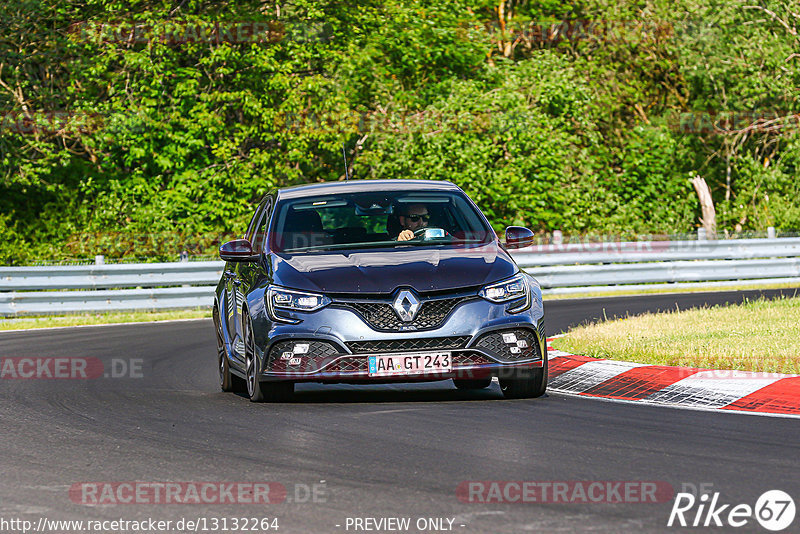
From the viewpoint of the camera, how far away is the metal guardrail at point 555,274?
23.2 m

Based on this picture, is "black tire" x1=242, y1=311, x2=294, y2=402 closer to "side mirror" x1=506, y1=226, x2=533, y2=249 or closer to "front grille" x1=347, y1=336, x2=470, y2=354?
"front grille" x1=347, y1=336, x2=470, y2=354

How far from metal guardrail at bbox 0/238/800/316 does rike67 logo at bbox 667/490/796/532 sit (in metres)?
18.6

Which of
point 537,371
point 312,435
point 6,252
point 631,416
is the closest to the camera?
point 312,435

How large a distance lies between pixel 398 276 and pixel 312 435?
163 cm

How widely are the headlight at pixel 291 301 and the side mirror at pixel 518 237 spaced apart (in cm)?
194

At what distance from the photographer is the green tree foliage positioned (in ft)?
104

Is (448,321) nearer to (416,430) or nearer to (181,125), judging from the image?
(416,430)

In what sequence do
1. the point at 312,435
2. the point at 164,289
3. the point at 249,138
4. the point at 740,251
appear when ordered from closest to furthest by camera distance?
1. the point at 312,435
2. the point at 164,289
3. the point at 740,251
4. the point at 249,138

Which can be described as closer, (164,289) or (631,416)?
(631,416)

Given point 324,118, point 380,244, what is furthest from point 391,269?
point 324,118

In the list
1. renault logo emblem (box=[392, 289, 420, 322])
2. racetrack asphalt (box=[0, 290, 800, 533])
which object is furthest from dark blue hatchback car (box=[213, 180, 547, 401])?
racetrack asphalt (box=[0, 290, 800, 533])

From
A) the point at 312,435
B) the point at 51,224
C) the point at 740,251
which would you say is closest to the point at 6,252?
the point at 51,224

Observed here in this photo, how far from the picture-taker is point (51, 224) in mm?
32688

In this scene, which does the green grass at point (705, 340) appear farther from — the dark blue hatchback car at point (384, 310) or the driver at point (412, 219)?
the driver at point (412, 219)
